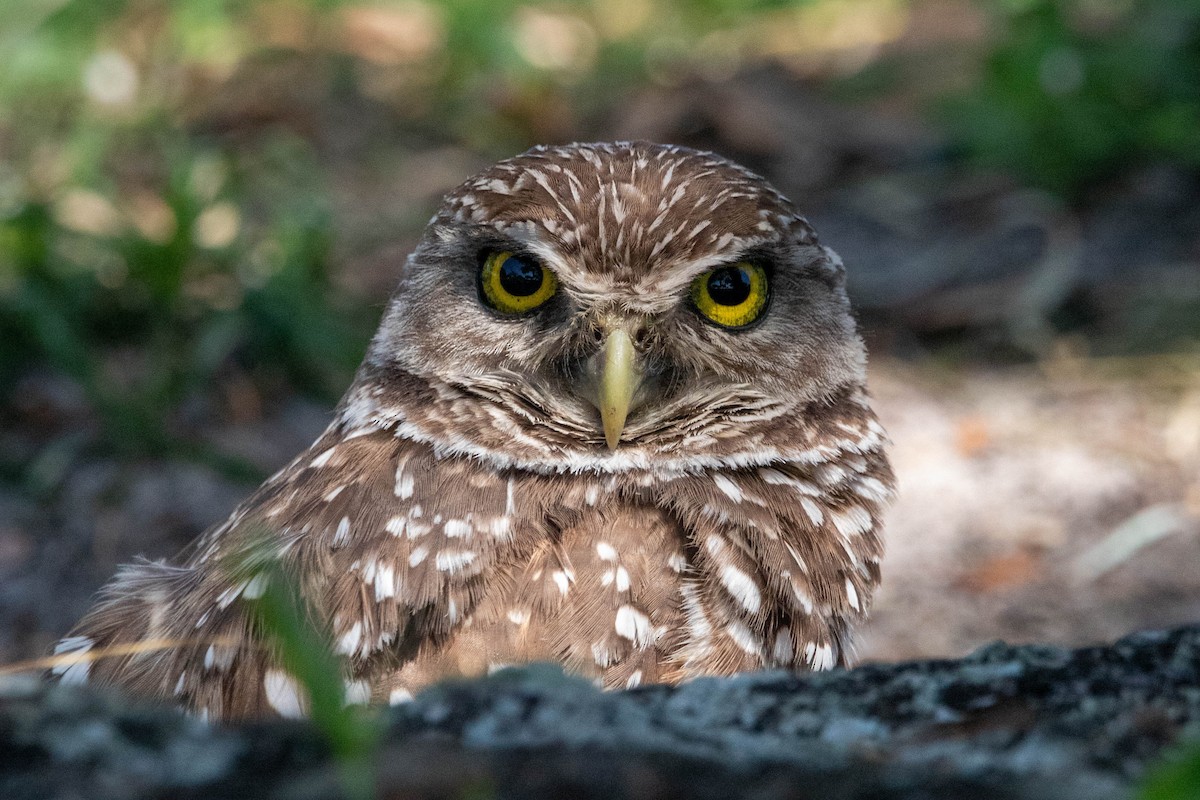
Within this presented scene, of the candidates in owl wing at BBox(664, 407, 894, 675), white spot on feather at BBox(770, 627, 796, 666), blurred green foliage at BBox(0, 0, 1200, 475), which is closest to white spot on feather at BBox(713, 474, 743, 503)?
owl wing at BBox(664, 407, 894, 675)

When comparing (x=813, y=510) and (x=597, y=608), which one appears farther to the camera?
(x=813, y=510)

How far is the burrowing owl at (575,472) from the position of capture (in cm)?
213

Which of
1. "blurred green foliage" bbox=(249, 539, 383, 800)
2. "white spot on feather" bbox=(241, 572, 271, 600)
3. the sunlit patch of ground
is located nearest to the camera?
"blurred green foliage" bbox=(249, 539, 383, 800)

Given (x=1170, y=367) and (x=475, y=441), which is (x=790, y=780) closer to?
(x=475, y=441)

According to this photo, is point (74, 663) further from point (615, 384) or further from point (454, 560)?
point (615, 384)

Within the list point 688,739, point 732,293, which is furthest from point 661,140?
point 688,739

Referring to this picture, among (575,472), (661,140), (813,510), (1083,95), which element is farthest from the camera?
(661,140)

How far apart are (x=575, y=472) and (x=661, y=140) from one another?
4113 mm

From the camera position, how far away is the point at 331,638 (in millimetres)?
2102

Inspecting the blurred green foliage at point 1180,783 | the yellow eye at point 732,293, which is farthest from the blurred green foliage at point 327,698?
the yellow eye at point 732,293

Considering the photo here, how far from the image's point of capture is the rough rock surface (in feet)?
3.70

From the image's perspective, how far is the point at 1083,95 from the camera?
558 centimetres

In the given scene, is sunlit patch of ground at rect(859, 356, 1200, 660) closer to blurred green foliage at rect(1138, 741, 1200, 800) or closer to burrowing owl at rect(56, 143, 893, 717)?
burrowing owl at rect(56, 143, 893, 717)

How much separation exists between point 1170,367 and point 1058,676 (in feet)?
Result: 11.9
